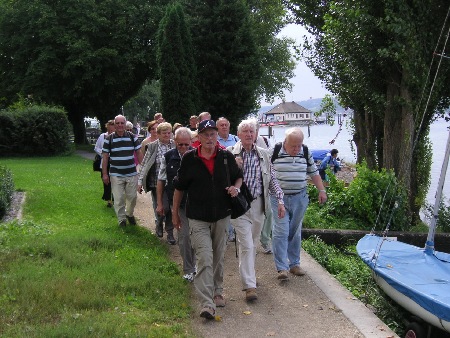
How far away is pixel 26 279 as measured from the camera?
632 centimetres

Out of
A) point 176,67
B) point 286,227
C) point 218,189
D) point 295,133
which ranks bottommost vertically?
point 286,227

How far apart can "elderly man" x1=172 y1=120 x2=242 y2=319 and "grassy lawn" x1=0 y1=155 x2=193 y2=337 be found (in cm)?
40

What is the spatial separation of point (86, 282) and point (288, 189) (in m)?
2.67

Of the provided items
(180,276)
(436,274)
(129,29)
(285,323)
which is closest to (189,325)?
(285,323)

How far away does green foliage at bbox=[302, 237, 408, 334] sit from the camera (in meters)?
6.93

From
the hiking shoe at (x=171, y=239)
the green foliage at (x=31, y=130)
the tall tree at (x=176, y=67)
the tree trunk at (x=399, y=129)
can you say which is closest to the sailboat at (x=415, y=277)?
the hiking shoe at (x=171, y=239)

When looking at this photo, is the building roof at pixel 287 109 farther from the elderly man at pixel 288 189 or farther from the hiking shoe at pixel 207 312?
A: the hiking shoe at pixel 207 312

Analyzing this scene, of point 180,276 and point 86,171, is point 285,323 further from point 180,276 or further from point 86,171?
point 86,171

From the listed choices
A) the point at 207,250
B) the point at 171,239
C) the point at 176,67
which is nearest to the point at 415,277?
the point at 207,250

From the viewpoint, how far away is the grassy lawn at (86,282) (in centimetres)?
525

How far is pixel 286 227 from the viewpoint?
7.18 metres

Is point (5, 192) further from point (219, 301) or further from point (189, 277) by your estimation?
point (219, 301)

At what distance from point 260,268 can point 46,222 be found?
14.5 feet

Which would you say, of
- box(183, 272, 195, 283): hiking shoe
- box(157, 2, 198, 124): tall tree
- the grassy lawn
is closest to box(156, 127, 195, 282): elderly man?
box(183, 272, 195, 283): hiking shoe
